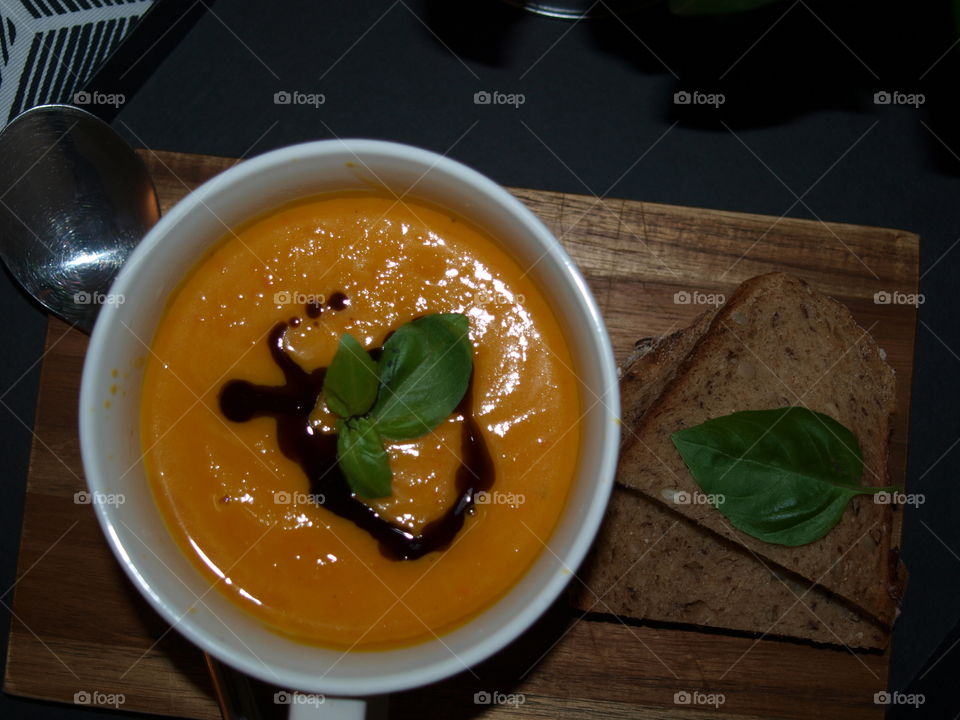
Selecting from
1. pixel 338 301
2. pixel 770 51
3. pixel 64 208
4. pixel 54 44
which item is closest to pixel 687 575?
pixel 338 301

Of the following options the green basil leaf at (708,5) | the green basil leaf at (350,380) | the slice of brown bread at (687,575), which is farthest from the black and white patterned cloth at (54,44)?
the slice of brown bread at (687,575)

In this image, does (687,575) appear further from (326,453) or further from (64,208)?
(64,208)

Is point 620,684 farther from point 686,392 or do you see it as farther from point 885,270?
point 885,270

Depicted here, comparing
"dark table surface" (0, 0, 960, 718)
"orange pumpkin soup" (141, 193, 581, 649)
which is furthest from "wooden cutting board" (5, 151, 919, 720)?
"orange pumpkin soup" (141, 193, 581, 649)

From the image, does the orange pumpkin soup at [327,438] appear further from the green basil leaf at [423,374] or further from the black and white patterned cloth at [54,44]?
the black and white patterned cloth at [54,44]

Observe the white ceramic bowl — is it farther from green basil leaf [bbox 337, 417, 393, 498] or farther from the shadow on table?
the shadow on table

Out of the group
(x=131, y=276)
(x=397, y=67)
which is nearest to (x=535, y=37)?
(x=397, y=67)
